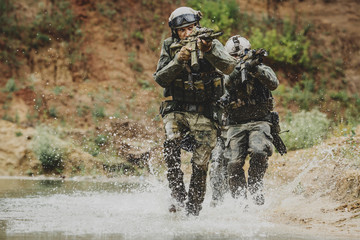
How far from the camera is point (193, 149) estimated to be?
5297mm

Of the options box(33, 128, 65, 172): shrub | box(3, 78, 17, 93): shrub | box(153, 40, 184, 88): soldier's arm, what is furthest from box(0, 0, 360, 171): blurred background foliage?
box(153, 40, 184, 88): soldier's arm

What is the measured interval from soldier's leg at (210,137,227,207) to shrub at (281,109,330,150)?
5.74 meters

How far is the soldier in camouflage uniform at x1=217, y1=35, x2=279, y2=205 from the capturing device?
6.00m

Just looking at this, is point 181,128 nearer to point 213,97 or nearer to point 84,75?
point 213,97

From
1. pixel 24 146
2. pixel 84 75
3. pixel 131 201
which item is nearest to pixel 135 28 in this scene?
pixel 84 75

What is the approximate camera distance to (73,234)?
149 inches

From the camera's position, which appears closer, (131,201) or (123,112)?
(131,201)

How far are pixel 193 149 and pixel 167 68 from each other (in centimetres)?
92

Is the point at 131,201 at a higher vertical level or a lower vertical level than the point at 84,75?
lower

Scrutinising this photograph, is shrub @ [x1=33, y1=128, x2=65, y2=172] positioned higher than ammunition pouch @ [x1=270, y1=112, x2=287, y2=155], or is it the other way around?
ammunition pouch @ [x1=270, y1=112, x2=287, y2=155]

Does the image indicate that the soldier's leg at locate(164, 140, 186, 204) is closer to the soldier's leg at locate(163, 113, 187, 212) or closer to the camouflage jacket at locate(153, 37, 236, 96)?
the soldier's leg at locate(163, 113, 187, 212)

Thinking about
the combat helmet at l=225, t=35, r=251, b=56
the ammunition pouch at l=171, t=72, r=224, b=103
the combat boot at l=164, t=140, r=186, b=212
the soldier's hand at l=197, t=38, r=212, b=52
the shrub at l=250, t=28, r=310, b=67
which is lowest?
the combat boot at l=164, t=140, r=186, b=212

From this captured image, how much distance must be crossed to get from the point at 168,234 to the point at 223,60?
6.28ft

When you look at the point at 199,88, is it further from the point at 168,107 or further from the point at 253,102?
the point at 253,102
